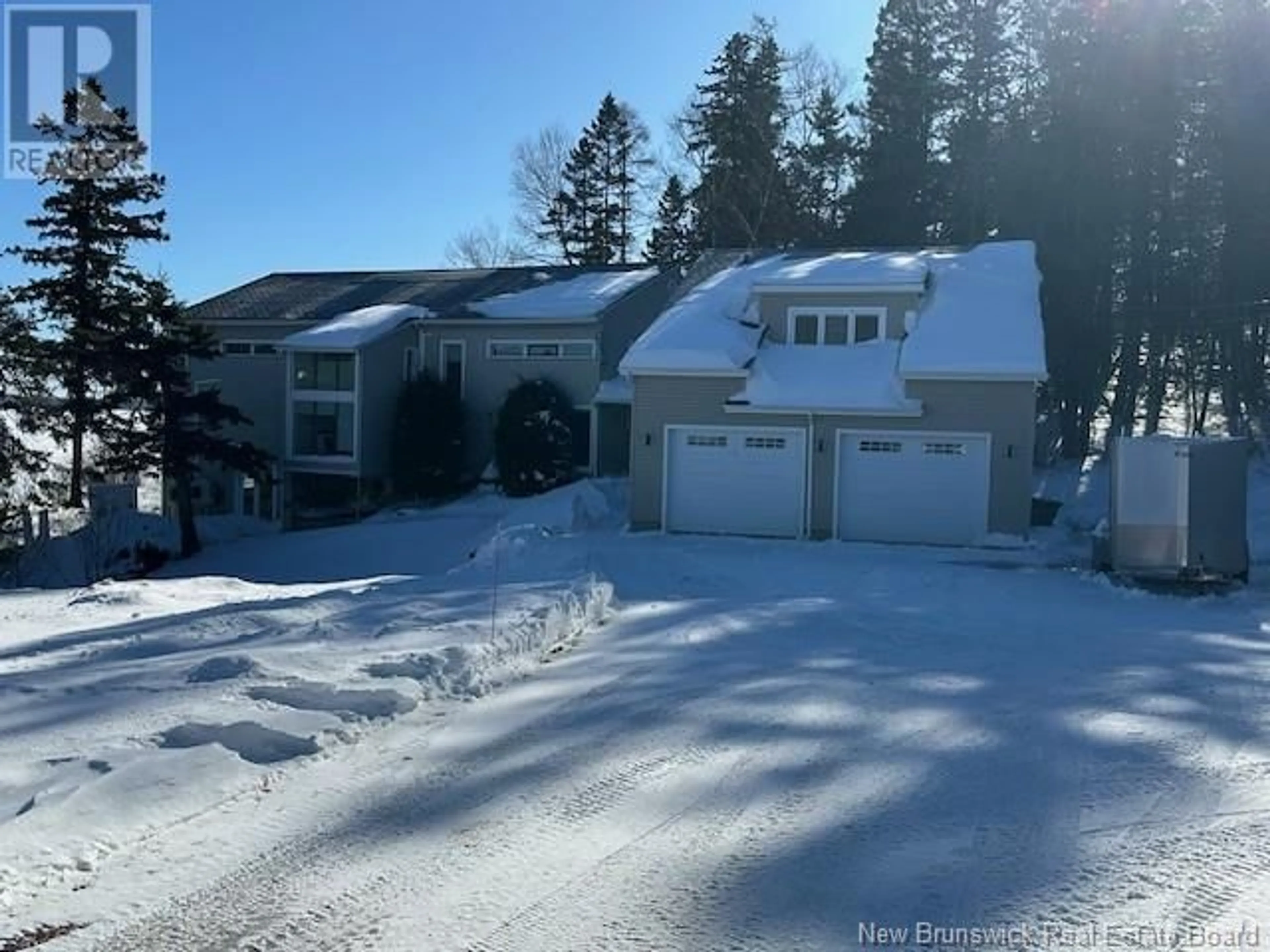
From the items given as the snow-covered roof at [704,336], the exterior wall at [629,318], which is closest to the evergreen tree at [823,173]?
the exterior wall at [629,318]

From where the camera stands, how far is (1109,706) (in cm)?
720

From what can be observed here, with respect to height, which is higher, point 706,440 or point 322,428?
point 322,428

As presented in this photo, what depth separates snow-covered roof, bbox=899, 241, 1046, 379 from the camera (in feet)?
61.4

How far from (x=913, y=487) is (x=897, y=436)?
956 mm

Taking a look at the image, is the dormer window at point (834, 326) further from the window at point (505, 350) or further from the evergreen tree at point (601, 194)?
the evergreen tree at point (601, 194)

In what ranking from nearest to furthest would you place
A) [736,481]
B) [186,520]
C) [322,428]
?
[736,481], [186,520], [322,428]

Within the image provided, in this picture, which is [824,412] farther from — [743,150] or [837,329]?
[743,150]

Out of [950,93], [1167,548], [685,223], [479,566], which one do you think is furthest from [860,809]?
[685,223]

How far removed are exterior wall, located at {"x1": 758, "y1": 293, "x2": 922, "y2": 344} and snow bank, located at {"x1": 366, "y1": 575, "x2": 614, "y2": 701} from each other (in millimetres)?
12556

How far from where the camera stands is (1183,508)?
573 inches

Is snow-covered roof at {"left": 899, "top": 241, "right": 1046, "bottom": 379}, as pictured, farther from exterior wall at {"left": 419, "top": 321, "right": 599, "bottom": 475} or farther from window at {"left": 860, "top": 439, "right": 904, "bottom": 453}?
exterior wall at {"left": 419, "top": 321, "right": 599, "bottom": 475}

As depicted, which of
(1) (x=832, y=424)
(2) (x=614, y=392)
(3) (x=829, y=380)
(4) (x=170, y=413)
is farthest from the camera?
(2) (x=614, y=392)

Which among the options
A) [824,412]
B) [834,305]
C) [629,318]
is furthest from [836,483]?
[629,318]

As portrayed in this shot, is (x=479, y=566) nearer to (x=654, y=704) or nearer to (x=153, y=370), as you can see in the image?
(x=654, y=704)
